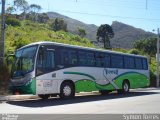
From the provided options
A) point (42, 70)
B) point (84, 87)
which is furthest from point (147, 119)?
point (84, 87)

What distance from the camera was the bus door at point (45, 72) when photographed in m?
18.8

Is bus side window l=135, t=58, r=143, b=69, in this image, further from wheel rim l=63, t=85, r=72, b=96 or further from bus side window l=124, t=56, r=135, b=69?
wheel rim l=63, t=85, r=72, b=96

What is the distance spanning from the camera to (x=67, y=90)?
20.6m

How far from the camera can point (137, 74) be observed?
29141 mm

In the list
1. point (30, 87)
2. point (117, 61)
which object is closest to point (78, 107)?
point (30, 87)

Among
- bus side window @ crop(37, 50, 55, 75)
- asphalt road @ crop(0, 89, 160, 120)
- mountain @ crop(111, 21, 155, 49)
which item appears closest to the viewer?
asphalt road @ crop(0, 89, 160, 120)

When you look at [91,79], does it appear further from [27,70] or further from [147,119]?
[147,119]

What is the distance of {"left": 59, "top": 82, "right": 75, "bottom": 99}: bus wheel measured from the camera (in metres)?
20.2

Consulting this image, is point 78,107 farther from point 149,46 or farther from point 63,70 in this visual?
point 149,46

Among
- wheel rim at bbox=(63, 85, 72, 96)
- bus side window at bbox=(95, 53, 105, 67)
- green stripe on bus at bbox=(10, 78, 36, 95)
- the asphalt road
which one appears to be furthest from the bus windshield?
bus side window at bbox=(95, 53, 105, 67)

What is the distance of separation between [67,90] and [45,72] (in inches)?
84.6

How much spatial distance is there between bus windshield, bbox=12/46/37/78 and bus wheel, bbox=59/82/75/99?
2393mm

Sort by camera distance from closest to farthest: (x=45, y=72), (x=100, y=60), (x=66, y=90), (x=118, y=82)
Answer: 1. (x=45, y=72)
2. (x=66, y=90)
3. (x=100, y=60)
4. (x=118, y=82)

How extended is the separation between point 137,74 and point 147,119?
1700cm
